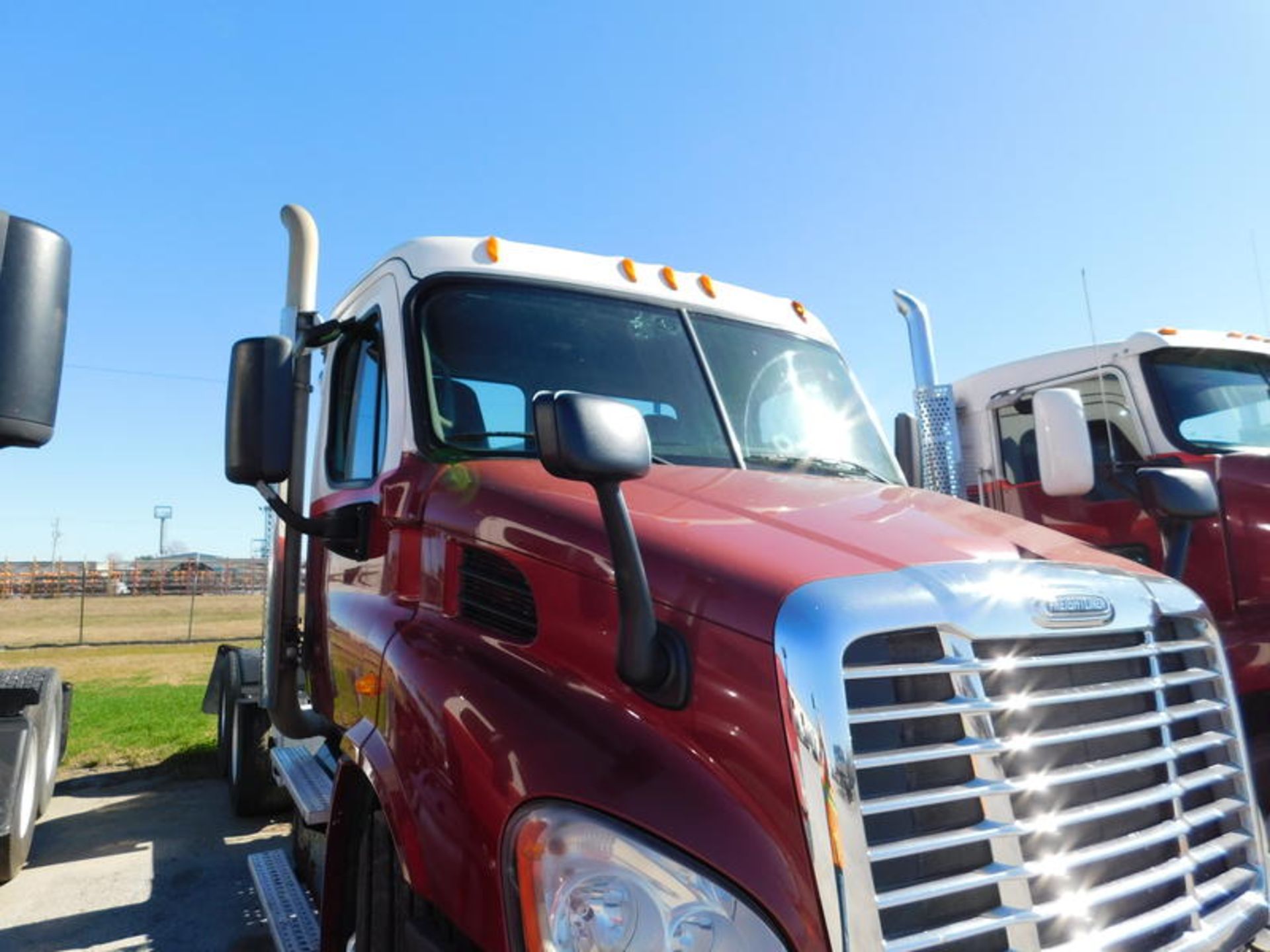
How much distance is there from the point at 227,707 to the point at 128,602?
1417 inches

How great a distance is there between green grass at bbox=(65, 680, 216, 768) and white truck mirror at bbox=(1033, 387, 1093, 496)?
7.64 meters

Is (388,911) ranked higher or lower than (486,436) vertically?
lower

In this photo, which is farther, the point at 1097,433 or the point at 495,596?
the point at 1097,433

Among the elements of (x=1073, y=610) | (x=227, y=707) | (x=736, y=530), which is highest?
(x=736, y=530)

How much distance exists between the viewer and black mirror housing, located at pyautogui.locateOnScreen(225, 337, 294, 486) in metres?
2.63

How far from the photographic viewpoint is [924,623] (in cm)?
147

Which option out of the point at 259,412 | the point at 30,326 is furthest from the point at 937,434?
the point at 30,326

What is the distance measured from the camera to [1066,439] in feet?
13.9

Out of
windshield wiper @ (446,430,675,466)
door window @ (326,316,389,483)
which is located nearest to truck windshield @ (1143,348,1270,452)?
windshield wiper @ (446,430,675,466)

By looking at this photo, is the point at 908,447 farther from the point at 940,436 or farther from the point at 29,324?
the point at 29,324

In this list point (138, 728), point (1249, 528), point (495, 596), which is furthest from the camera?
point (138, 728)

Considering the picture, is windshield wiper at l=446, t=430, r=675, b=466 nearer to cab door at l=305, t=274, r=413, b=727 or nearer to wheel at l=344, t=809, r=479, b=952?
→ cab door at l=305, t=274, r=413, b=727

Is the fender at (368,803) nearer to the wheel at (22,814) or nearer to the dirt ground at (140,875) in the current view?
the dirt ground at (140,875)

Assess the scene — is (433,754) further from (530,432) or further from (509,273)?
(509,273)
